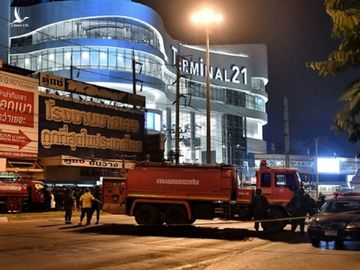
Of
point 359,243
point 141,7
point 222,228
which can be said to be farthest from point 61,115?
point 141,7

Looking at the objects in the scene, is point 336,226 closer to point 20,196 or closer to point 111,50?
point 20,196

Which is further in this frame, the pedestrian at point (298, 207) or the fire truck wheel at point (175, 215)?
the fire truck wheel at point (175, 215)

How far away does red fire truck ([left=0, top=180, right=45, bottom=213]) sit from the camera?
3231 cm

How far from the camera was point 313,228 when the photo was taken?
1566cm

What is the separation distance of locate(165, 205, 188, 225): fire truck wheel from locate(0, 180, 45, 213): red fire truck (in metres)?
14.7

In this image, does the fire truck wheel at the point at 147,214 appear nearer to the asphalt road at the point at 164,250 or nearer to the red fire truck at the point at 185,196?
the red fire truck at the point at 185,196

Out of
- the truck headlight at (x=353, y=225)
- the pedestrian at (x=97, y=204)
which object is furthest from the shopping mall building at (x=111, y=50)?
the truck headlight at (x=353, y=225)

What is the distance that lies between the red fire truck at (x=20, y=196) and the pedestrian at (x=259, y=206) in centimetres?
1736

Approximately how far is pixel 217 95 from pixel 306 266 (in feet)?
326

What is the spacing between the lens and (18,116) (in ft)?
123

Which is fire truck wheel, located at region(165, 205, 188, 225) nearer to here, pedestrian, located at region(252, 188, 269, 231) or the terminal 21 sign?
pedestrian, located at region(252, 188, 269, 231)

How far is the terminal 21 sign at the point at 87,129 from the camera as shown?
4156cm

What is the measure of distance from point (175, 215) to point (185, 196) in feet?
Result: 2.86

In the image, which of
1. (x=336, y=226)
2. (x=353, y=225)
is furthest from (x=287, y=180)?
(x=353, y=225)
